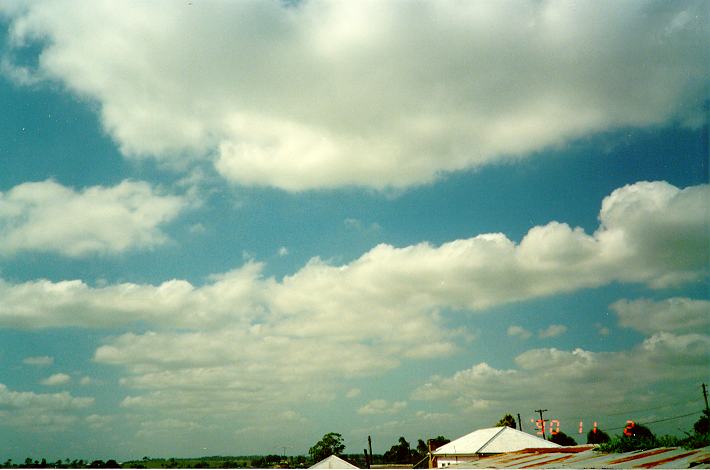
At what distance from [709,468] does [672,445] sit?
3557 millimetres

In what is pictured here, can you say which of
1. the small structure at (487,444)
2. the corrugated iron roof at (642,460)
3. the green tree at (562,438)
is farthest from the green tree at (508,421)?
the corrugated iron roof at (642,460)

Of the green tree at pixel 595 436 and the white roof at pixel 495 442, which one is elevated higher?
the white roof at pixel 495 442

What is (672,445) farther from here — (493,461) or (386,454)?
(386,454)

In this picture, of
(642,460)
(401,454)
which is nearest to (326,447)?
(401,454)

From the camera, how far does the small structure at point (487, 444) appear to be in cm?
3853

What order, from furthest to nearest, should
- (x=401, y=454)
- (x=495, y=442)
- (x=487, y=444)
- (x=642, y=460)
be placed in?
(x=401, y=454)
(x=495, y=442)
(x=487, y=444)
(x=642, y=460)

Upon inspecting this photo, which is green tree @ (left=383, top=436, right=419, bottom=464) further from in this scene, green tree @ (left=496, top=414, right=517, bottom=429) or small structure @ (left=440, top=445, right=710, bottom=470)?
small structure @ (left=440, top=445, right=710, bottom=470)

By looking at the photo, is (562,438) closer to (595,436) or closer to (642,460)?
(595,436)

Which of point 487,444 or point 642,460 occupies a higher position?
point 642,460

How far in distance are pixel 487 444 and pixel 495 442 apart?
2.29ft

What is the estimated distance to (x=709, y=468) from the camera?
8.10 meters

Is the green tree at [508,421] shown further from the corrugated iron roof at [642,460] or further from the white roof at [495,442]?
the corrugated iron roof at [642,460]

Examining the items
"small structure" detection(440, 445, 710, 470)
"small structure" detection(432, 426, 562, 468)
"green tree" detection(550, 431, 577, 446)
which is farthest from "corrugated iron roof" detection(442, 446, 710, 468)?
"green tree" detection(550, 431, 577, 446)

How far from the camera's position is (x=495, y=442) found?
39500 millimetres
